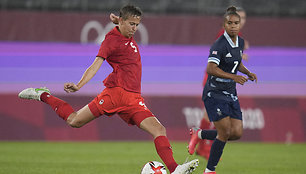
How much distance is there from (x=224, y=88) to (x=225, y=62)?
316 millimetres

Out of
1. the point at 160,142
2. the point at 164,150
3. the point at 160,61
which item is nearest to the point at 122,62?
the point at 160,142

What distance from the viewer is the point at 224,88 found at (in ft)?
23.3

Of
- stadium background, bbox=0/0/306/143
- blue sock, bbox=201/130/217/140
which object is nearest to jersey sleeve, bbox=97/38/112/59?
blue sock, bbox=201/130/217/140

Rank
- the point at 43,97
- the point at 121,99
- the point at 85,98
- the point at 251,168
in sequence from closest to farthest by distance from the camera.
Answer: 1. the point at 121,99
2. the point at 43,97
3. the point at 251,168
4. the point at 85,98

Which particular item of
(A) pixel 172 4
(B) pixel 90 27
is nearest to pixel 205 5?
(A) pixel 172 4

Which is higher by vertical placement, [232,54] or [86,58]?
[232,54]

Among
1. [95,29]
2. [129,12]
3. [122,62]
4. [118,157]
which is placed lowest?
[118,157]

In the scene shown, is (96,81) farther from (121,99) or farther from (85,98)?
(121,99)

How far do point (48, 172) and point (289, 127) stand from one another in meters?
7.16

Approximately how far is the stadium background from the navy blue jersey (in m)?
6.10

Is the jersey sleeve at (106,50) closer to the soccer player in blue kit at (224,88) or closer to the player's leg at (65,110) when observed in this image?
the player's leg at (65,110)

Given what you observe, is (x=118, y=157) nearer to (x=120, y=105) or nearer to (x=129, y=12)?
(x=120, y=105)

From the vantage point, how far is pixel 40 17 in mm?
14383

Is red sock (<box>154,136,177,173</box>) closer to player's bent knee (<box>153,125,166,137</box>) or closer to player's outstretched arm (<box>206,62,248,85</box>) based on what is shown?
player's bent knee (<box>153,125,166,137</box>)
